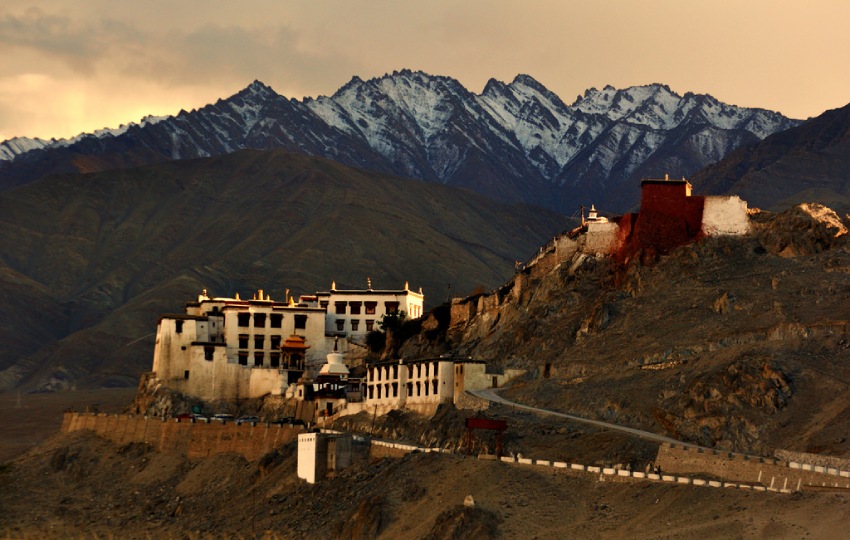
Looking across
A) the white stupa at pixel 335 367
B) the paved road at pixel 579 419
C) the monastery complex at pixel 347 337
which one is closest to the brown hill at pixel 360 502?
the paved road at pixel 579 419

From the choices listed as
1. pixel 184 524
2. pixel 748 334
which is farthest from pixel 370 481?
pixel 748 334

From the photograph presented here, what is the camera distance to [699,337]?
346 ft

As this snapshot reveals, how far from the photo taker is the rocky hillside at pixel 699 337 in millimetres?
92750

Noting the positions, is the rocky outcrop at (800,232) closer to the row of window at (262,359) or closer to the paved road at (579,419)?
the paved road at (579,419)

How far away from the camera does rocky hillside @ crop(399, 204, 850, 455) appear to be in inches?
3652

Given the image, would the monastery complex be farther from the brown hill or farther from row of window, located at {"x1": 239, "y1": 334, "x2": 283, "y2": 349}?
the brown hill

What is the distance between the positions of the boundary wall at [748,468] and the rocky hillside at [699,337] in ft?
23.6

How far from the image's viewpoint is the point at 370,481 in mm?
97562

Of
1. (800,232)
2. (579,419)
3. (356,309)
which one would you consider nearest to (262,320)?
(356,309)

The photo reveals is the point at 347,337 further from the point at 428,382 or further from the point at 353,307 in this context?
the point at 428,382

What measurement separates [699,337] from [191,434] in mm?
38304

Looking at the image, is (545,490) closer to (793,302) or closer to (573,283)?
(793,302)

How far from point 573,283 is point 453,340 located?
13735 millimetres

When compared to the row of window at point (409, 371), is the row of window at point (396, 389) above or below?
below
